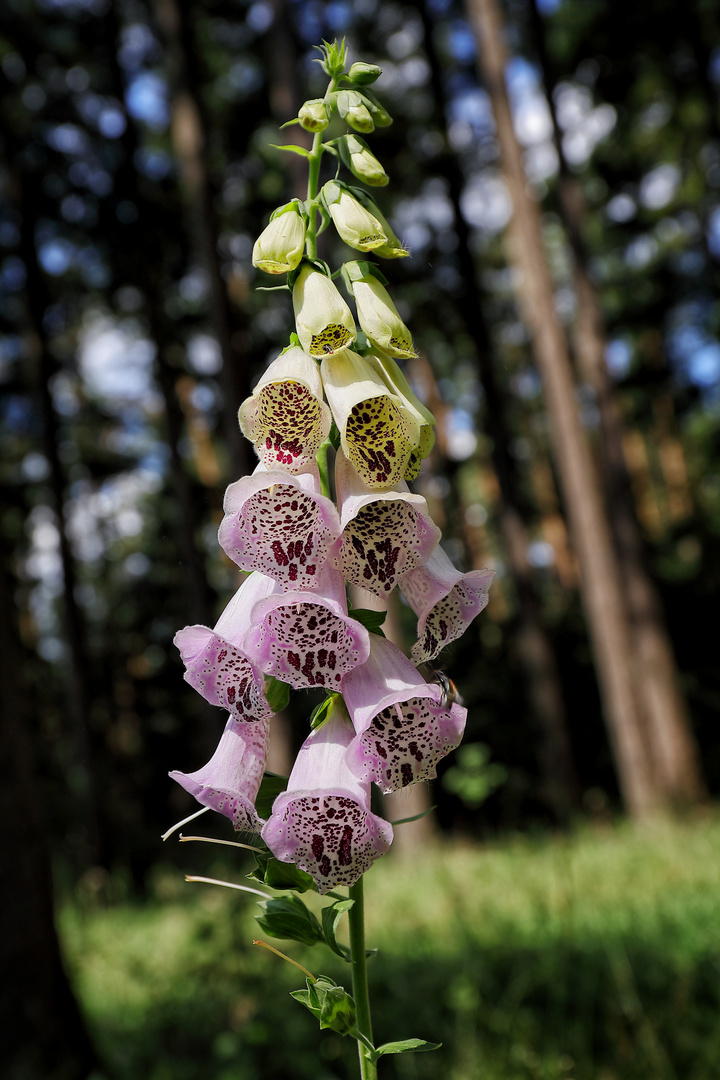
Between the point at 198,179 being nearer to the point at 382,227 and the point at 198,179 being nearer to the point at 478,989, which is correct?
the point at 478,989

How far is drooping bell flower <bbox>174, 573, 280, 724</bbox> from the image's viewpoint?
3.51ft

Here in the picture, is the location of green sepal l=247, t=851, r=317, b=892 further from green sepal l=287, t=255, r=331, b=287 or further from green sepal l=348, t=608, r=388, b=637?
green sepal l=287, t=255, r=331, b=287

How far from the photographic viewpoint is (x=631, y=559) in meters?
9.75

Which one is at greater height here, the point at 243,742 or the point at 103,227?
the point at 103,227

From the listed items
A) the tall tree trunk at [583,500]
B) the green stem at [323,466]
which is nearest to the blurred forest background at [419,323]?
the tall tree trunk at [583,500]

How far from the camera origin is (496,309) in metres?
19.3

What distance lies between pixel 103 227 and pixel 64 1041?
12036 mm

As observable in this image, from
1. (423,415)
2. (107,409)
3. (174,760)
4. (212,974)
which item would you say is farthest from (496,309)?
(423,415)

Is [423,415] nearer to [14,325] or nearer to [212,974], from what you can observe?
[212,974]

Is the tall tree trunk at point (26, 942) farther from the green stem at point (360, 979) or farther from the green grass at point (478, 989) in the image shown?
the green stem at point (360, 979)

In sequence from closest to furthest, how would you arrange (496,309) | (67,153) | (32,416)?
1. (67,153)
2. (32,416)
3. (496,309)

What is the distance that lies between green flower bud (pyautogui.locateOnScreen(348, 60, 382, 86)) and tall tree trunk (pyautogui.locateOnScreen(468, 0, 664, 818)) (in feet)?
26.6

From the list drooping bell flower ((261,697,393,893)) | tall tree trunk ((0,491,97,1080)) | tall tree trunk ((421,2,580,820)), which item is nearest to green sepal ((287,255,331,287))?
drooping bell flower ((261,697,393,893))

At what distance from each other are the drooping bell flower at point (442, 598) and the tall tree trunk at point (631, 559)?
854 cm
